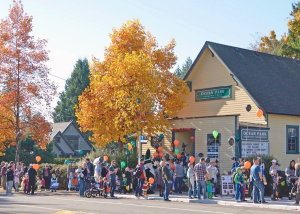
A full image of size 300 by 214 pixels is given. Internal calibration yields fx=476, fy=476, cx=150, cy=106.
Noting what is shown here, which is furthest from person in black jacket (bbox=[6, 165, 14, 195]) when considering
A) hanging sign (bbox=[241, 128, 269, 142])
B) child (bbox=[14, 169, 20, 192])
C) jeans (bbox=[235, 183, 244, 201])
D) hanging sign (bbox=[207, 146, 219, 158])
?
hanging sign (bbox=[241, 128, 269, 142])

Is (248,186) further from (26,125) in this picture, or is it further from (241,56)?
(26,125)

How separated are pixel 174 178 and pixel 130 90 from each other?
8115 mm

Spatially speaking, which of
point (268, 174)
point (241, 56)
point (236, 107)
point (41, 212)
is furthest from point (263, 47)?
point (41, 212)

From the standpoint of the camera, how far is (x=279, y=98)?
31531mm

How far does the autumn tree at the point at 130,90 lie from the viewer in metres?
30.8

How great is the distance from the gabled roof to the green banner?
1.27 metres

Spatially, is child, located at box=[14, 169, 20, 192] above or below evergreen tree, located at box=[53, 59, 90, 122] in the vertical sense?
below

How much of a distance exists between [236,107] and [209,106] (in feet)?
7.86

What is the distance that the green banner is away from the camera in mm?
32056

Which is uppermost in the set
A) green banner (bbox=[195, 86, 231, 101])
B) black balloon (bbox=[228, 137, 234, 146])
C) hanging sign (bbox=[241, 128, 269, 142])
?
green banner (bbox=[195, 86, 231, 101])

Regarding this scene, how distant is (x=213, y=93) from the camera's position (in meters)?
33.0

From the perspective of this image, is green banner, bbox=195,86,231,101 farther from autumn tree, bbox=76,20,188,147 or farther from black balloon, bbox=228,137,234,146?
black balloon, bbox=228,137,234,146

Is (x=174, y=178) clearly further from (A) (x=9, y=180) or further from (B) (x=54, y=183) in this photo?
(A) (x=9, y=180)

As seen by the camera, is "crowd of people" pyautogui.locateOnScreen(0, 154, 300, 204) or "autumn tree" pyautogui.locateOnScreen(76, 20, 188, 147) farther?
"autumn tree" pyautogui.locateOnScreen(76, 20, 188, 147)
